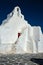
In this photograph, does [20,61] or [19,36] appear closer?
[20,61]

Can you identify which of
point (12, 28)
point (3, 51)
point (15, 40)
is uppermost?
point (12, 28)

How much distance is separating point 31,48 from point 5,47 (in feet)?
17.2

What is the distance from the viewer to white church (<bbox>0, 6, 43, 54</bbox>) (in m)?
35.5

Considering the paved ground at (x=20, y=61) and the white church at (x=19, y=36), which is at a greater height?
the white church at (x=19, y=36)

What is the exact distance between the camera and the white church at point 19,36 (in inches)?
1396

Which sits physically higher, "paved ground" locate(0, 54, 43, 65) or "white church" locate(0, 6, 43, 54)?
"white church" locate(0, 6, 43, 54)

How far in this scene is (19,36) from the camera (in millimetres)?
37125

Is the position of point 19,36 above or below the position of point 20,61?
above

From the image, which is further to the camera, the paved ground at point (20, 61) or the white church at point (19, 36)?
the white church at point (19, 36)

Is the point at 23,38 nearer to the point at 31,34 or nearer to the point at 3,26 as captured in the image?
the point at 31,34

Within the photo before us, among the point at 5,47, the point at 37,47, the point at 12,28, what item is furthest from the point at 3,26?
the point at 37,47

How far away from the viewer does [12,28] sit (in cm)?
3806

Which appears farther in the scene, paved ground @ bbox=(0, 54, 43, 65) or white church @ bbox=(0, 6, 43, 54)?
white church @ bbox=(0, 6, 43, 54)

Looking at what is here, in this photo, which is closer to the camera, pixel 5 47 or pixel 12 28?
pixel 5 47
